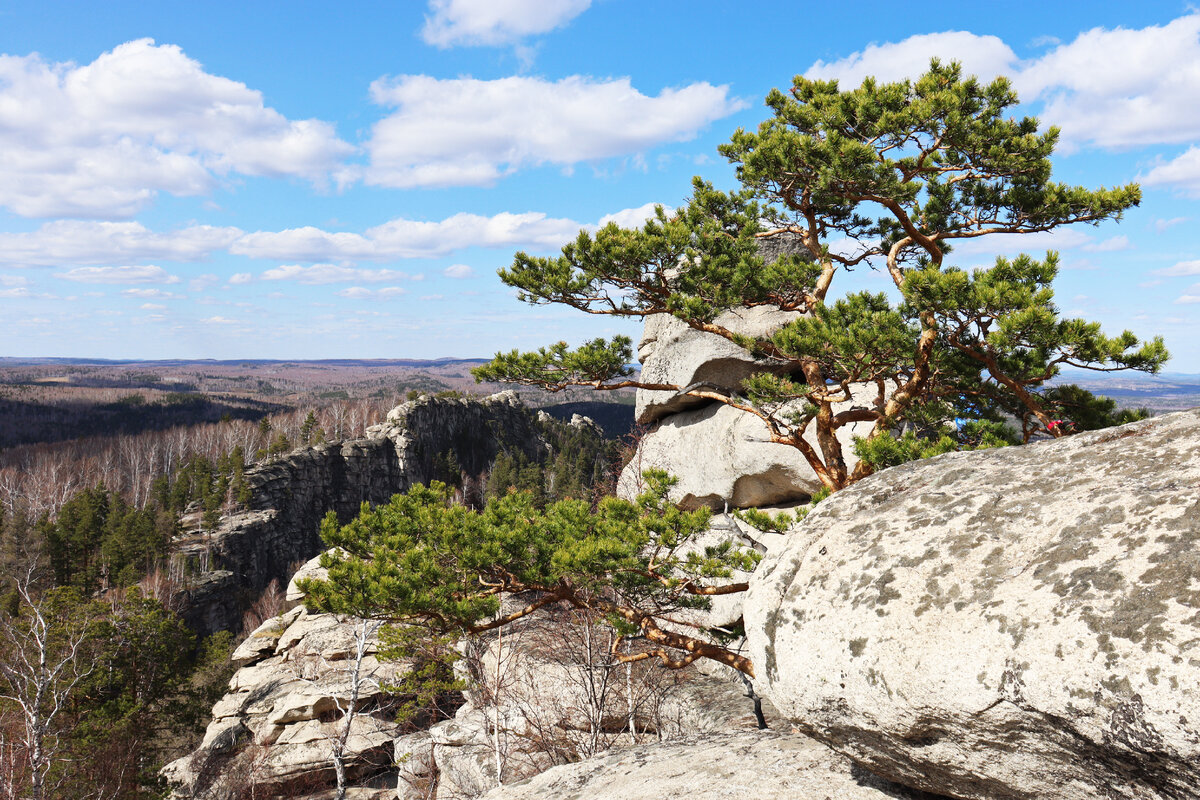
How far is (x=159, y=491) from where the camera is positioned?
80.1 metres

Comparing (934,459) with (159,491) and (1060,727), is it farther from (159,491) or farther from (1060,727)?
(159,491)

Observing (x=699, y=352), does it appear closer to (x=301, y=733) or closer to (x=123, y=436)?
(x=301, y=733)

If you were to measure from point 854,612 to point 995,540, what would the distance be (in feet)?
3.08

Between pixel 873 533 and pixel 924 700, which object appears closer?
pixel 924 700

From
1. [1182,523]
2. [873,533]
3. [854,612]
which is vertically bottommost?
[854,612]

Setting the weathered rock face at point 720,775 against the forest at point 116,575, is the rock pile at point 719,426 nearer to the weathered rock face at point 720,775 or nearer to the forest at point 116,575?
the forest at point 116,575

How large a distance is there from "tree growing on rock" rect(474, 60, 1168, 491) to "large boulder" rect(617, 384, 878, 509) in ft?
15.1

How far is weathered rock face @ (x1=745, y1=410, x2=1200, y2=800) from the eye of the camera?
3129mm

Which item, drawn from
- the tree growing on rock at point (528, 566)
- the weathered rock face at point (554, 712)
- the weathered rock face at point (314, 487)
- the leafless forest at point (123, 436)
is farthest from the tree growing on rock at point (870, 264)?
the leafless forest at point (123, 436)

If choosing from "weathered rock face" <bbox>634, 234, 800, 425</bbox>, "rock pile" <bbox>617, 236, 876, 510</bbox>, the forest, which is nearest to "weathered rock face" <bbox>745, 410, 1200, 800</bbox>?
the forest

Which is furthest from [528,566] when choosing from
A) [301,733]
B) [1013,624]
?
[301,733]

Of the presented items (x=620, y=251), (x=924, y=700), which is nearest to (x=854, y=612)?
(x=924, y=700)

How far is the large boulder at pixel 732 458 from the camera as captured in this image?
16.1m

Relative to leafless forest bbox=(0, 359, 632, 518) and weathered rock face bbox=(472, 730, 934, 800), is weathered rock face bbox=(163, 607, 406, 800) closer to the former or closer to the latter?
weathered rock face bbox=(472, 730, 934, 800)
